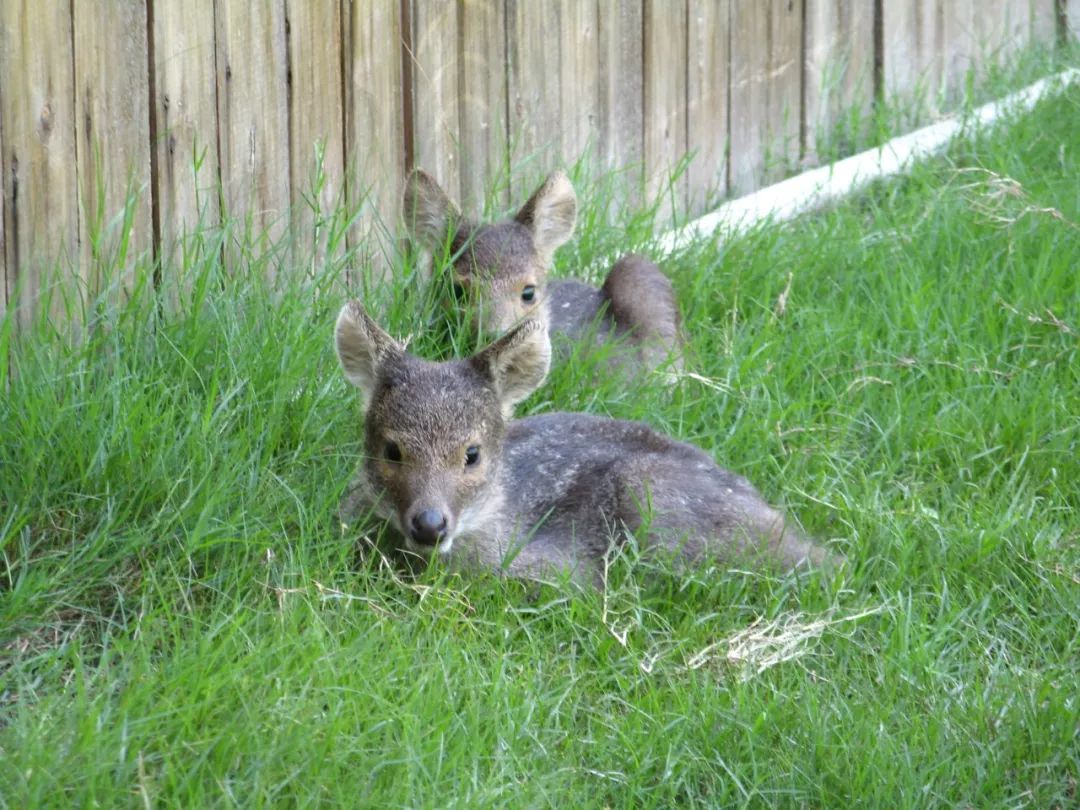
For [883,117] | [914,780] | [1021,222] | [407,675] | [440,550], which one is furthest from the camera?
[883,117]

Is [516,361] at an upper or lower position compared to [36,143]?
lower

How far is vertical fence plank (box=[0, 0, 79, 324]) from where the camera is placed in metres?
5.73

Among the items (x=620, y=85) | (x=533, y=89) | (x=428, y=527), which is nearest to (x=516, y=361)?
(x=428, y=527)

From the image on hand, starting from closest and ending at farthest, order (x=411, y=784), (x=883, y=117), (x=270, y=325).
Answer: (x=411, y=784)
(x=270, y=325)
(x=883, y=117)

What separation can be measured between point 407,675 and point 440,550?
967 millimetres

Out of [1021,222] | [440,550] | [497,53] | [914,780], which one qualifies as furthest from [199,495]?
[1021,222]

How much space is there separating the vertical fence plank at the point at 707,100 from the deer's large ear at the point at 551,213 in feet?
4.84

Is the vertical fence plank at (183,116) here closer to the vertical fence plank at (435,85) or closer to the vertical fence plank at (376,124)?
the vertical fence plank at (376,124)

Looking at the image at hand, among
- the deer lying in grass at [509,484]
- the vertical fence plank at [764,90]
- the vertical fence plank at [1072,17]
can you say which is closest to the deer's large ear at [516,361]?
the deer lying in grass at [509,484]

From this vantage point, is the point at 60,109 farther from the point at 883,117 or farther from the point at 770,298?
the point at 883,117

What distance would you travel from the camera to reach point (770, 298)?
26.6 ft

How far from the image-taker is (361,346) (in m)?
6.05

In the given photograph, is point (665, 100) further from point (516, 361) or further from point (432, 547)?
point (432, 547)

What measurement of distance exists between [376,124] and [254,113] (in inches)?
31.4
